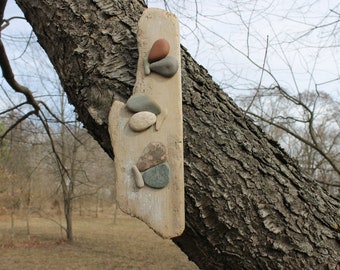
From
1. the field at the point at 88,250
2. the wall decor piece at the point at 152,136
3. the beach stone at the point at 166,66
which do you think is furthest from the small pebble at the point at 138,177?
the field at the point at 88,250

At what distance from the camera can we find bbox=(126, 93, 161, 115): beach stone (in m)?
1.04

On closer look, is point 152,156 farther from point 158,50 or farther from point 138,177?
point 158,50

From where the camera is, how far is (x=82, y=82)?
1045 mm

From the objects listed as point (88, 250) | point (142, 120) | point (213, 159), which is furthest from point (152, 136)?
point (88, 250)

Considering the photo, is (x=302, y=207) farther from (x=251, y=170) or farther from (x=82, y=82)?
(x=82, y=82)

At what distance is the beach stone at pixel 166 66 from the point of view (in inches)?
42.0

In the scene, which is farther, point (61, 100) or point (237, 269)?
point (61, 100)

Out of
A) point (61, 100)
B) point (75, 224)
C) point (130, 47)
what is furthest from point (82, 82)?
point (75, 224)

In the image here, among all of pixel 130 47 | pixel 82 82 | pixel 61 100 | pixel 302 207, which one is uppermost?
pixel 61 100

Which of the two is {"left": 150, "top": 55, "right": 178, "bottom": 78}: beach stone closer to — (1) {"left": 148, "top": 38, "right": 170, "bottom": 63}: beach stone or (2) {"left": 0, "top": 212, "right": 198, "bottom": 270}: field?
(1) {"left": 148, "top": 38, "right": 170, "bottom": 63}: beach stone

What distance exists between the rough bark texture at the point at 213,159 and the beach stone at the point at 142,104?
0.04 metres

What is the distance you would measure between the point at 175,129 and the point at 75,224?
15.5 meters

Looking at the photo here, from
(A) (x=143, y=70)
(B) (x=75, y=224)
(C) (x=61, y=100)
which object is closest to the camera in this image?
(A) (x=143, y=70)

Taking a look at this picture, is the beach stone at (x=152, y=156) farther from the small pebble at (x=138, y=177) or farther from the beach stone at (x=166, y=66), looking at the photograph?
the beach stone at (x=166, y=66)
